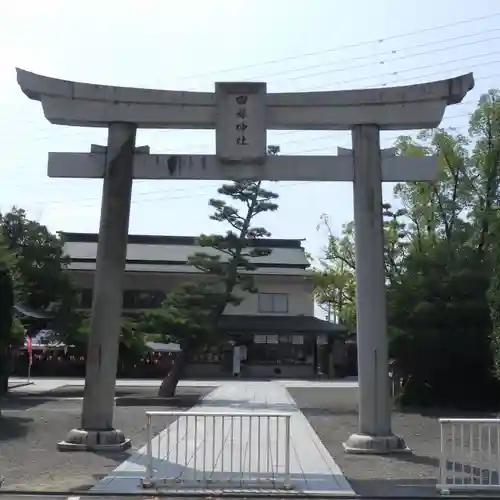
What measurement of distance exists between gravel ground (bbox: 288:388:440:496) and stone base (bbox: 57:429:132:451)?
3.70 m

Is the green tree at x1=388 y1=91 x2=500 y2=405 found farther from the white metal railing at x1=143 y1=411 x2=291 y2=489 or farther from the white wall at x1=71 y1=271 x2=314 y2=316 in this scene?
the white wall at x1=71 y1=271 x2=314 y2=316

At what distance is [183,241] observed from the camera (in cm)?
5188

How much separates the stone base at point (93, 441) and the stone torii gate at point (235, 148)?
24 centimetres

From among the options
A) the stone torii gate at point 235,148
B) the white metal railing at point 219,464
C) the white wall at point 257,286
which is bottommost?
the white metal railing at point 219,464

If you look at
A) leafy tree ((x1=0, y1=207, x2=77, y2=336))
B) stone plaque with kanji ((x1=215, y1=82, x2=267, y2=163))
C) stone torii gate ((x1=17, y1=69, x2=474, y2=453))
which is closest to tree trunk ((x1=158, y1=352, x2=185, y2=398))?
leafy tree ((x1=0, y1=207, x2=77, y2=336))

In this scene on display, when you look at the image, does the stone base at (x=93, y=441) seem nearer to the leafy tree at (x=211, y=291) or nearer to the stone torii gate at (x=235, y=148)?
the stone torii gate at (x=235, y=148)

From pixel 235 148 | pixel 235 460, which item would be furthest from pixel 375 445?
pixel 235 148

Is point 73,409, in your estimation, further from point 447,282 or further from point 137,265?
point 137,265

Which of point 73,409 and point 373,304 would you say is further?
point 73,409

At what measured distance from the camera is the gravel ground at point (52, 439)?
33.4 ft

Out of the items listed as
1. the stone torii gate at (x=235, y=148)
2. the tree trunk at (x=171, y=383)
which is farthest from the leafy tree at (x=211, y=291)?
the stone torii gate at (x=235, y=148)

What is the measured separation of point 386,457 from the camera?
12242 millimetres

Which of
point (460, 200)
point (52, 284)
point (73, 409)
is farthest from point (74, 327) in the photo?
point (460, 200)

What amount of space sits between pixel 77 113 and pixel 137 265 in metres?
33.8
